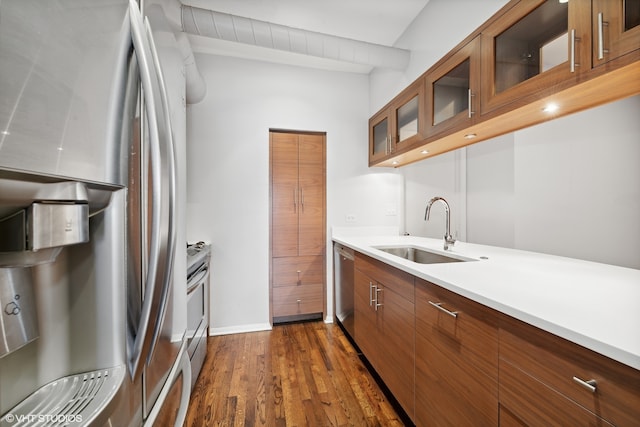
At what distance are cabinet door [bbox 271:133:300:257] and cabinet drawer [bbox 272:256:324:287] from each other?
3.3 inches

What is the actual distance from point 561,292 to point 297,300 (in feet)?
7.31

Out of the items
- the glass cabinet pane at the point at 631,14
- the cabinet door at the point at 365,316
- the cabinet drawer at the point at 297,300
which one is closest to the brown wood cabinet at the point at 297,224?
the cabinet drawer at the point at 297,300

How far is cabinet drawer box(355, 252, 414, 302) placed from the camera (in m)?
1.34

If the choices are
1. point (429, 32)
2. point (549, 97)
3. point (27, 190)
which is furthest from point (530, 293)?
point (429, 32)

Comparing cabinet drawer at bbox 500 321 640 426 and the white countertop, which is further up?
the white countertop

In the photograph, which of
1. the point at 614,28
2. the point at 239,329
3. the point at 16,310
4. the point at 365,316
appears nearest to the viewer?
the point at 16,310

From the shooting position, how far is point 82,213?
0.45 m

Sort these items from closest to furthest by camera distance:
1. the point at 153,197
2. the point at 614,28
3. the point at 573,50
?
1. the point at 153,197
2. the point at 614,28
3. the point at 573,50

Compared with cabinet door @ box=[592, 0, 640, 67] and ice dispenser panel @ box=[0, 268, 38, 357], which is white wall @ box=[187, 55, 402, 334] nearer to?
cabinet door @ box=[592, 0, 640, 67]

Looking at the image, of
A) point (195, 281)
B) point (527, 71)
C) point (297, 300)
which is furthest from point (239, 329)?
point (527, 71)

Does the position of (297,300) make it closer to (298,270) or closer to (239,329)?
(298,270)

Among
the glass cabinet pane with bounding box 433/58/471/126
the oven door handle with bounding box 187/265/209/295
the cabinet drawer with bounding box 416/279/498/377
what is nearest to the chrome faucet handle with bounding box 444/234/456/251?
the cabinet drawer with bounding box 416/279/498/377

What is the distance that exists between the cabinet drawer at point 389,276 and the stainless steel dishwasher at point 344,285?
28 centimetres

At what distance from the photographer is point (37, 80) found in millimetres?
348
